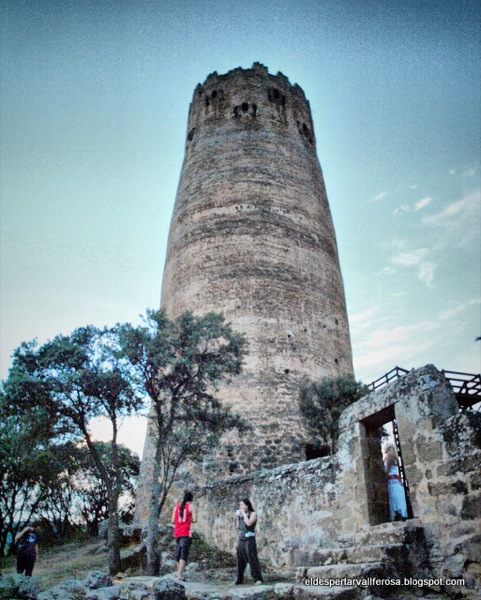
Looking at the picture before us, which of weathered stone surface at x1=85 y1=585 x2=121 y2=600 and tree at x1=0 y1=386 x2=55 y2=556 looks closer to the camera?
weathered stone surface at x1=85 y1=585 x2=121 y2=600

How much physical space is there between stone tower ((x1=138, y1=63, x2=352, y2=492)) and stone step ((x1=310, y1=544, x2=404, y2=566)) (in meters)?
8.94

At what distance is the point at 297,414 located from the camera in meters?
15.5

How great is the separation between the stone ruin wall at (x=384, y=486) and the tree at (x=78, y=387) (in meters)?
3.11

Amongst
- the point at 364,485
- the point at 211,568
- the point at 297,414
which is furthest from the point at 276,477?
the point at 297,414

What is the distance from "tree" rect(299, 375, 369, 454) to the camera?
48.9 ft

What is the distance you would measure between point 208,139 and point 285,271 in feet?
26.9

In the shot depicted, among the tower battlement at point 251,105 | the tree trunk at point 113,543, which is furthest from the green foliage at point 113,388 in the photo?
the tower battlement at point 251,105

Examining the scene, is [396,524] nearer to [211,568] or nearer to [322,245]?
[211,568]

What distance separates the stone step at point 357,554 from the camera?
5026 millimetres

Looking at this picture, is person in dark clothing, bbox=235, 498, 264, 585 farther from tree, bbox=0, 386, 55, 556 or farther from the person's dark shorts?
tree, bbox=0, 386, 55, 556

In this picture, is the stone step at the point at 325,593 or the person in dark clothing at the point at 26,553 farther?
the person in dark clothing at the point at 26,553

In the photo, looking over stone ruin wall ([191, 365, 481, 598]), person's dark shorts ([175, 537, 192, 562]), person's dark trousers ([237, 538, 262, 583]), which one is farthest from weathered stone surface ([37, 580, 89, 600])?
stone ruin wall ([191, 365, 481, 598])

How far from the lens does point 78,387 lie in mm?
10898

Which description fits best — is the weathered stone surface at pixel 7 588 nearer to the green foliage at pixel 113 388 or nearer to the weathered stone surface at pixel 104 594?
the weathered stone surface at pixel 104 594
